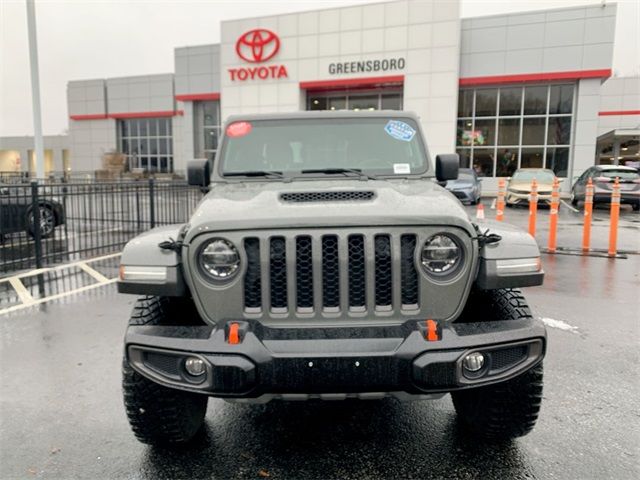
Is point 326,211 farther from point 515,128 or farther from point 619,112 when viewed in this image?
point 619,112

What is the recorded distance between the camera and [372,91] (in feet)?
91.6

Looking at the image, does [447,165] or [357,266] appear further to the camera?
[447,165]

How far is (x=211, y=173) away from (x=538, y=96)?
25978 mm

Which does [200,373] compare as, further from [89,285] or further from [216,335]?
[89,285]

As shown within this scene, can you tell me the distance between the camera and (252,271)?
8.09 ft

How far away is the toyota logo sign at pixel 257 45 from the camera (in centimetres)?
2777

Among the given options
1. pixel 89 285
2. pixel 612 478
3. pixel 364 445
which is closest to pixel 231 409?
pixel 364 445

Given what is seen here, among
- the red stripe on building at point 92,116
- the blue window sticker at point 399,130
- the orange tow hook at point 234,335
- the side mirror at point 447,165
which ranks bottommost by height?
the orange tow hook at point 234,335

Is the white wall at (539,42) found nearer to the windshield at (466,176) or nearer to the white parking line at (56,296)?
the windshield at (466,176)

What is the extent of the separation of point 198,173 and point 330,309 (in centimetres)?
186

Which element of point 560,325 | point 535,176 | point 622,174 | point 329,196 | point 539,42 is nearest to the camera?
point 329,196

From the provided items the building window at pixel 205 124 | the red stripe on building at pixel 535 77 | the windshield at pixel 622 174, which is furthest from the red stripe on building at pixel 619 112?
the building window at pixel 205 124

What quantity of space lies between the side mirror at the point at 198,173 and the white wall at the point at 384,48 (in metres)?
23.1

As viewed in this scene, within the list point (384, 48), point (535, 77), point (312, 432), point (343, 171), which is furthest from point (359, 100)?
point (312, 432)
